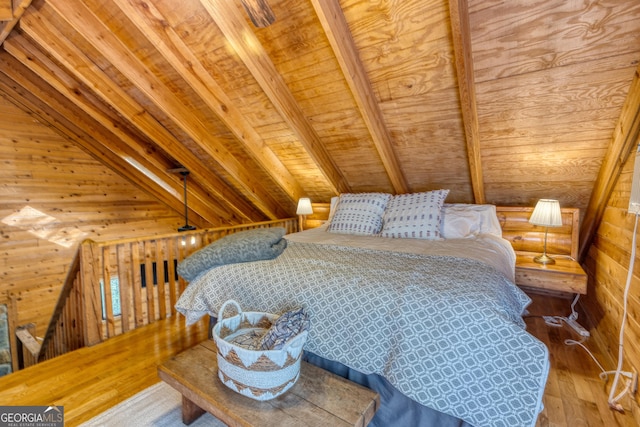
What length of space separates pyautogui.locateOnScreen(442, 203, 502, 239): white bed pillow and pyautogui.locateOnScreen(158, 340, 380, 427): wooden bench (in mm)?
1667

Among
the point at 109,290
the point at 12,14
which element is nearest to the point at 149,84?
the point at 12,14

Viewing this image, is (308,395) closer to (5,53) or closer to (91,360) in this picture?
(91,360)

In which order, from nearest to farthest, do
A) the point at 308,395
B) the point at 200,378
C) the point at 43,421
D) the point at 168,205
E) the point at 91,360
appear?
the point at 308,395 → the point at 200,378 → the point at 43,421 → the point at 91,360 → the point at 168,205

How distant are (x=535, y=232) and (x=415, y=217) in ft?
3.96

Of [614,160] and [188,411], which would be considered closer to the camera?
[188,411]

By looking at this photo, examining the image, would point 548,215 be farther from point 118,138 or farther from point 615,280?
point 118,138

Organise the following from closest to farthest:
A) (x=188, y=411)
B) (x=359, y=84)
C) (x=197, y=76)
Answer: (x=188, y=411) < (x=359, y=84) < (x=197, y=76)

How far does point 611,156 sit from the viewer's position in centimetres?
195

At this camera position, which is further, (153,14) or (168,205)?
(168,205)

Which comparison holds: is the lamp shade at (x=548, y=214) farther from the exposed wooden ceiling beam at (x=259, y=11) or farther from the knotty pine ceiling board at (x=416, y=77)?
the exposed wooden ceiling beam at (x=259, y=11)

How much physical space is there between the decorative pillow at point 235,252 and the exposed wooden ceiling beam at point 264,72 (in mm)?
1095

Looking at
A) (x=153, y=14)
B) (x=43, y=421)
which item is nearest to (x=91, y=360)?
(x=43, y=421)

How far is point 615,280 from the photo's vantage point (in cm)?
188

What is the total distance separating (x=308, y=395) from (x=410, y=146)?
83.1 inches
